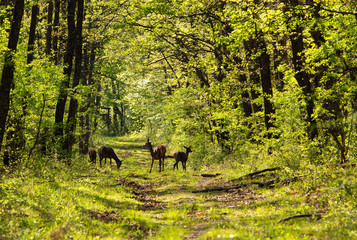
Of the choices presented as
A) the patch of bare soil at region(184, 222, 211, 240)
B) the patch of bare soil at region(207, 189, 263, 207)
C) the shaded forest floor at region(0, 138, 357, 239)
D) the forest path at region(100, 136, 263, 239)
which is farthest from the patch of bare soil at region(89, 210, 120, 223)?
the patch of bare soil at region(207, 189, 263, 207)

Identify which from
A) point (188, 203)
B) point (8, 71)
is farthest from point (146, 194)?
point (8, 71)

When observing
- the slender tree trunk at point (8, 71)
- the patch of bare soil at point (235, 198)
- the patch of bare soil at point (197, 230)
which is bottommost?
the patch of bare soil at point (197, 230)

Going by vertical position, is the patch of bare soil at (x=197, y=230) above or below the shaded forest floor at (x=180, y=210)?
below

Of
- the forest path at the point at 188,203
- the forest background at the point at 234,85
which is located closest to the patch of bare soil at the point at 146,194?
the forest path at the point at 188,203

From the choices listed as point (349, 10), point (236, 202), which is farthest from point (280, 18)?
point (236, 202)

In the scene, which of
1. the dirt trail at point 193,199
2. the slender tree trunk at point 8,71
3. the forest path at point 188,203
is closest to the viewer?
the forest path at point 188,203

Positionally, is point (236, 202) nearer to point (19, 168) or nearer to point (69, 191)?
point (69, 191)

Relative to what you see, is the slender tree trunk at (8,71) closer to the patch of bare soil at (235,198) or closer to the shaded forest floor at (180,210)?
the shaded forest floor at (180,210)

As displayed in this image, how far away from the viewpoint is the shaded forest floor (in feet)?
21.1

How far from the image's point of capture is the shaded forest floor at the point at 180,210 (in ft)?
21.1

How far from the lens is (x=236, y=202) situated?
435 inches

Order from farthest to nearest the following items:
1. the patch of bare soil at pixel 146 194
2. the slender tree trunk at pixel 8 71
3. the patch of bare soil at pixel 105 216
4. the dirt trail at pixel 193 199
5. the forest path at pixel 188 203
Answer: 1. the patch of bare soil at pixel 146 194
2. the slender tree trunk at pixel 8 71
3. the dirt trail at pixel 193 199
4. the patch of bare soil at pixel 105 216
5. the forest path at pixel 188 203

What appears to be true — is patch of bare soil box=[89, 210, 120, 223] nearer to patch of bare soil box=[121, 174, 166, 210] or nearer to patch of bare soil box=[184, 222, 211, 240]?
patch of bare soil box=[121, 174, 166, 210]

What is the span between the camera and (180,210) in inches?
412
